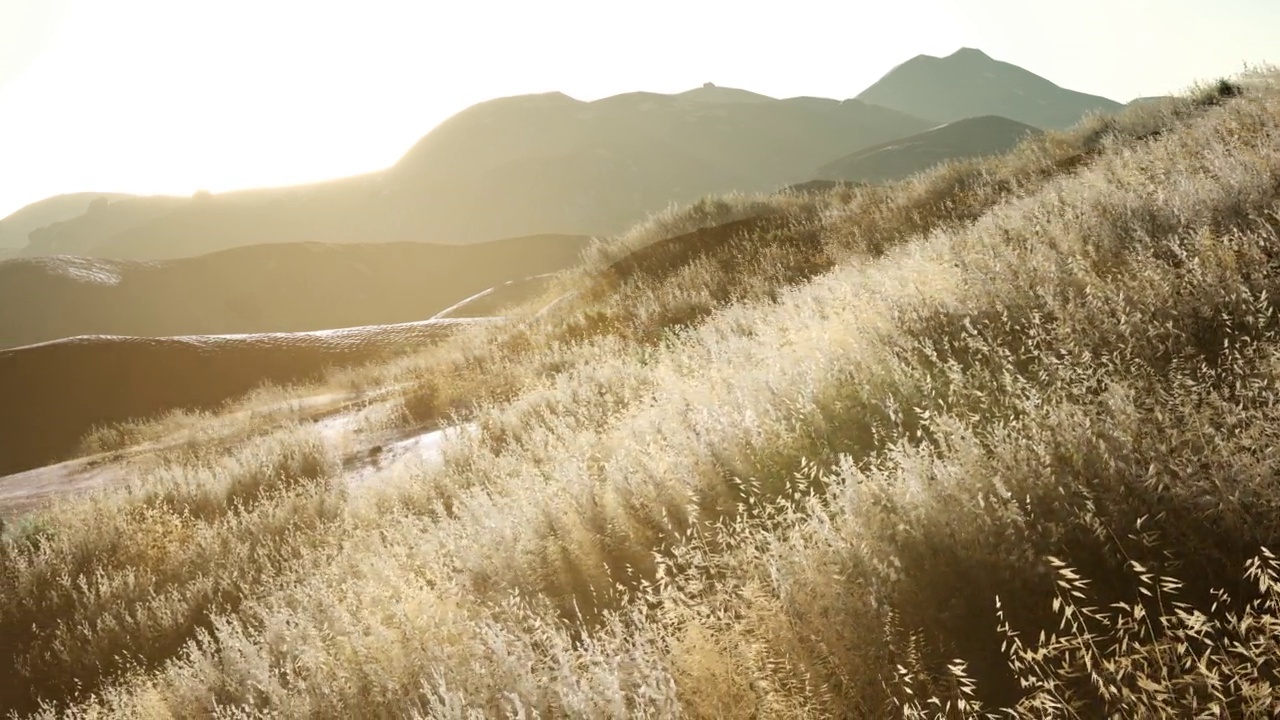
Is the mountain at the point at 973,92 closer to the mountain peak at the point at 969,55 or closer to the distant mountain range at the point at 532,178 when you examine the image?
the mountain peak at the point at 969,55

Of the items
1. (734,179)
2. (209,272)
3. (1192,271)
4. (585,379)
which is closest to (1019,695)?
(1192,271)

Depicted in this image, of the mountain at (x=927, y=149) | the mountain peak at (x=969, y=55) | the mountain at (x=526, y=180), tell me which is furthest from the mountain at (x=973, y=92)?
the mountain at (x=927, y=149)

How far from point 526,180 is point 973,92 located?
136364 millimetres

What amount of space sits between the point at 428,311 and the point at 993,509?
55718mm

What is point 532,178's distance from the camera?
323 ft

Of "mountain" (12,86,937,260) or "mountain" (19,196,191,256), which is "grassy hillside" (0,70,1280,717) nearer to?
"mountain" (12,86,937,260)

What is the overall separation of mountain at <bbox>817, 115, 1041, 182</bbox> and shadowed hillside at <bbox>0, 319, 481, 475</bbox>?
71641mm

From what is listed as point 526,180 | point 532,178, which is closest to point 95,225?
point 526,180

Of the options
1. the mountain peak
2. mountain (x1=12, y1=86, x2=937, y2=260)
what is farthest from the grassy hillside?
the mountain peak

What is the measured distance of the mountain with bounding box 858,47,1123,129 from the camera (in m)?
157

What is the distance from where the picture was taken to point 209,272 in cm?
5303

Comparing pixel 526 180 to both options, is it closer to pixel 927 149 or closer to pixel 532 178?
pixel 532 178

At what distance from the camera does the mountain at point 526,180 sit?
94.0 metres

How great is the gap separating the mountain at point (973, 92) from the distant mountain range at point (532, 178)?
35938 mm
